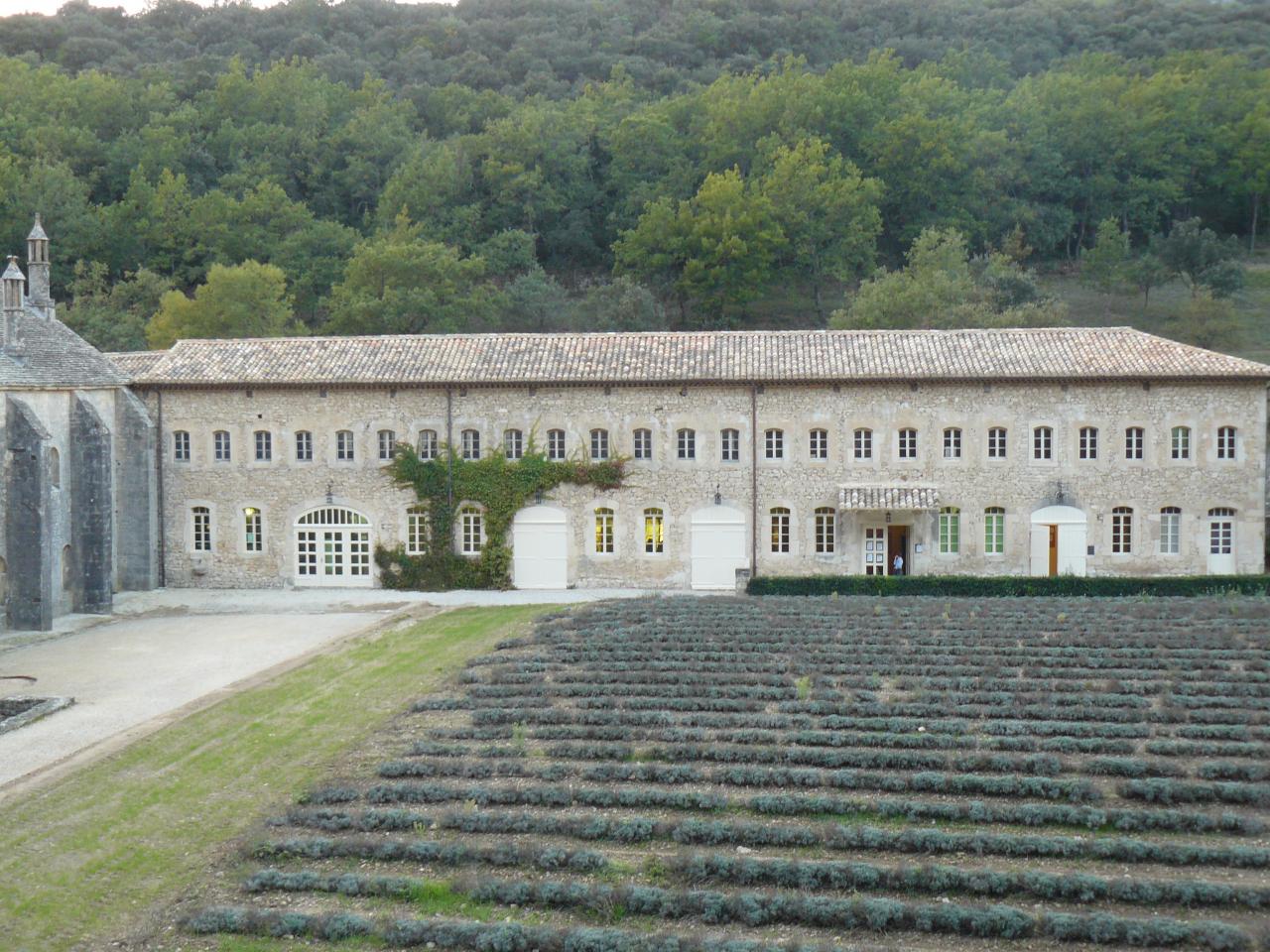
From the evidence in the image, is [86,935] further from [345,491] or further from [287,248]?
[287,248]

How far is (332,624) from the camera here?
30.8 metres

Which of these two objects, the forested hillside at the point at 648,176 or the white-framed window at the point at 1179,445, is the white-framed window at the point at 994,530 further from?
the forested hillside at the point at 648,176

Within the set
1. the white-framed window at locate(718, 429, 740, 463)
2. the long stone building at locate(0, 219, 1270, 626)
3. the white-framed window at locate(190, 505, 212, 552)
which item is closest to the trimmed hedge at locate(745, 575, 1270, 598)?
the long stone building at locate(0, 219, 1270, 626)

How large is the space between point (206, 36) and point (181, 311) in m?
57.0

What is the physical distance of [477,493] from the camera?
1415 inches

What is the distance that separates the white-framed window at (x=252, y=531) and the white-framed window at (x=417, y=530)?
14.7 ft

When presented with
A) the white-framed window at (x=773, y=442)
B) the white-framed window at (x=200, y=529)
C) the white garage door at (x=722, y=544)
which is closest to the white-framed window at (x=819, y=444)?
the white-framed window at (x=773, y=442)

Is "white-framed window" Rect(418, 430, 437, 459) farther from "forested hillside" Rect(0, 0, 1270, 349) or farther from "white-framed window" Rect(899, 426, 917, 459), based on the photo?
"forested hillside" Rect(0, 0, 1270, 349)

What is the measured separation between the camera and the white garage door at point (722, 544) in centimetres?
3550

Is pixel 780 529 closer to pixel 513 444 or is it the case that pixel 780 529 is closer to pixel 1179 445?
pixel 513 444

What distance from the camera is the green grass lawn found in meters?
13.4

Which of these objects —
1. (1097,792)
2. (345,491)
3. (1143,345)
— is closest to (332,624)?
(345,491)

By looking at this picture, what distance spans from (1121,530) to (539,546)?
16.8 metres

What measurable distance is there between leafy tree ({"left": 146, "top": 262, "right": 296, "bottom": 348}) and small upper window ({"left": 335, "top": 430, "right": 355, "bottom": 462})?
56.9 feet
